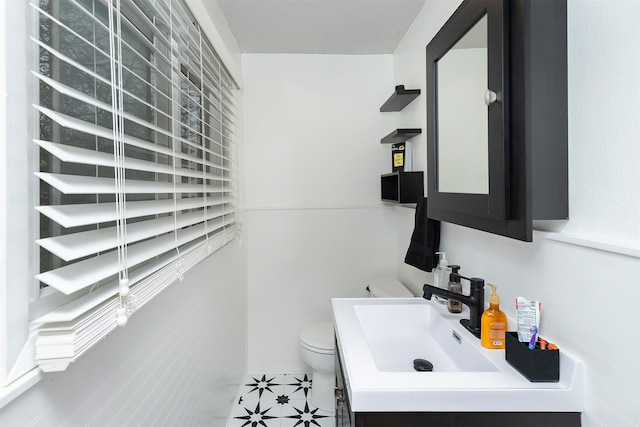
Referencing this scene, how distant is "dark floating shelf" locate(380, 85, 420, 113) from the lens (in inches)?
80.5

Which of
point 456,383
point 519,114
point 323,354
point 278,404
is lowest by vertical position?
point 278,404

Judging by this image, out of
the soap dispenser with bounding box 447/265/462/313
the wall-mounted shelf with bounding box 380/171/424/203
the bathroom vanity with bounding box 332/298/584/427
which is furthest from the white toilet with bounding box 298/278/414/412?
the bathroom vanity with bounding box 332/298/584/427

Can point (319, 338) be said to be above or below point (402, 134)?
below

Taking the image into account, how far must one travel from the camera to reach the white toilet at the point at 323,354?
2059 mm

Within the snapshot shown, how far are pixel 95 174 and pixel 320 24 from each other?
176 cm

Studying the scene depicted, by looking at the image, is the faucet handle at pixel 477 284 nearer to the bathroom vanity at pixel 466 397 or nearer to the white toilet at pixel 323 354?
the bathroom vanity at pixel 466 397

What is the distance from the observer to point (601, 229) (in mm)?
803

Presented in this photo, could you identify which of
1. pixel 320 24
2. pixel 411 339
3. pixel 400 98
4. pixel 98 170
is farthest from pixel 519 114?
pixel 320 24

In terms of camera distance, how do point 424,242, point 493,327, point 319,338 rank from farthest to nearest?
1. point 319,338
2. point 424,242
3. point 493,327

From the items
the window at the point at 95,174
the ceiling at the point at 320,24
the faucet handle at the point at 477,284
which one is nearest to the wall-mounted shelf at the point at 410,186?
the faucet handle at the point at 477,284

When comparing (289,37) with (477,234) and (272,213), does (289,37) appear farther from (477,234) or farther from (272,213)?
(477,234)

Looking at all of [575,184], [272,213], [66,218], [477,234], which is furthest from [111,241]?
[272,213]

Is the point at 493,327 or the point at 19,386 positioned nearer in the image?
the point at 19,386

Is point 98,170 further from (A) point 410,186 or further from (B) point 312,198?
(B) point 312,198
